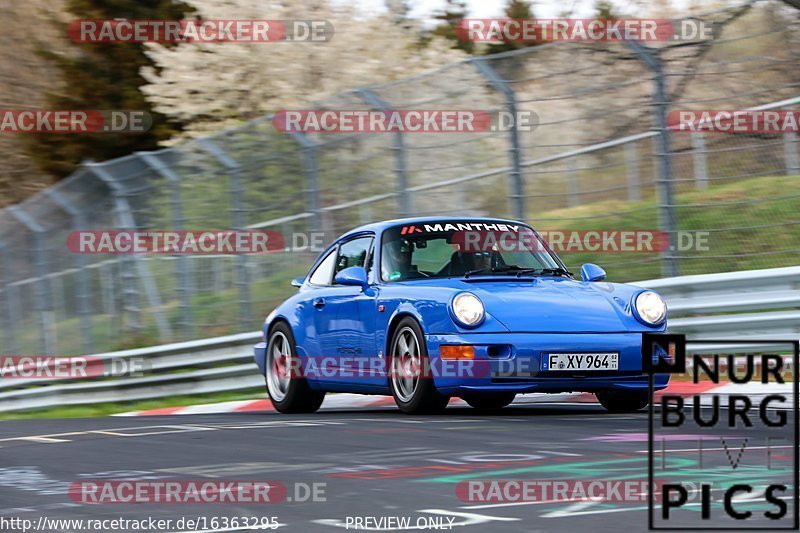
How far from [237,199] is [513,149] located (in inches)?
153

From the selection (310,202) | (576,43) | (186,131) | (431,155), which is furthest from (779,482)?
(186,131)

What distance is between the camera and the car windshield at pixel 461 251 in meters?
10.3

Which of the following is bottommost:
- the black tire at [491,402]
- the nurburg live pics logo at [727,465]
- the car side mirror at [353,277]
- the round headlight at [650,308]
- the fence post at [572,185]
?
the black tire at [491,402]

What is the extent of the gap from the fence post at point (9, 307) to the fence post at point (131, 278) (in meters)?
3.68

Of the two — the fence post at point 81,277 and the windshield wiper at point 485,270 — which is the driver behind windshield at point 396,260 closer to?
the windshield wiper at point 485,270

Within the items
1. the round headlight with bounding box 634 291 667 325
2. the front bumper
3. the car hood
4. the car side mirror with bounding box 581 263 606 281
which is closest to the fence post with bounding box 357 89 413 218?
the car side mirror with bounding box 581 263 606 281

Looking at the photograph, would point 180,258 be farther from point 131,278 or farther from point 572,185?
point 572,185

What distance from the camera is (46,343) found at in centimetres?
1977

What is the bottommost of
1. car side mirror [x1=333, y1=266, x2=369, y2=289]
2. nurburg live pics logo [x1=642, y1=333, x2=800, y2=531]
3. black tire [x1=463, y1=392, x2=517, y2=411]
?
black tire [x1=463, y1=392, x2=517, y2=411]

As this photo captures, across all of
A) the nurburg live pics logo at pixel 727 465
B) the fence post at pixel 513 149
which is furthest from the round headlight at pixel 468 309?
the fence post at pixel 513 149

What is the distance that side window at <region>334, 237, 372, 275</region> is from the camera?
1093 centimetres

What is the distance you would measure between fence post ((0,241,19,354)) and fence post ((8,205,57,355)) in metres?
0.66

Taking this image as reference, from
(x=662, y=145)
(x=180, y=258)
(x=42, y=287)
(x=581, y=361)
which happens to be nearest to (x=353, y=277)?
(x=581, y=361)

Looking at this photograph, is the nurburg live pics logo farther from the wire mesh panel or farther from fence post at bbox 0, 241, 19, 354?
fence post at bbox 0, 241, 19, 354
